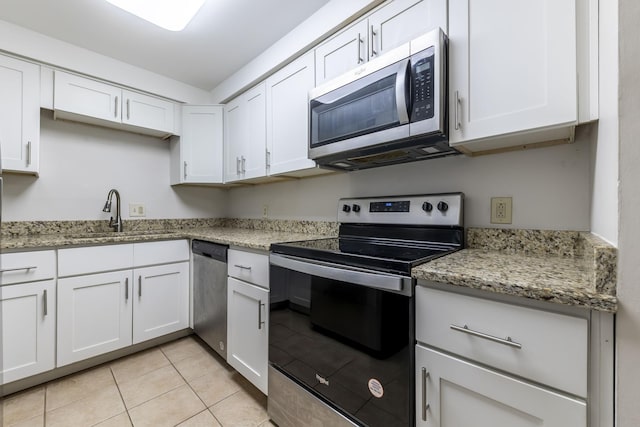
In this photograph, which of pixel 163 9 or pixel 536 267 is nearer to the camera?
pixel 536 267

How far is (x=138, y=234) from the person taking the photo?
2162 millimetres

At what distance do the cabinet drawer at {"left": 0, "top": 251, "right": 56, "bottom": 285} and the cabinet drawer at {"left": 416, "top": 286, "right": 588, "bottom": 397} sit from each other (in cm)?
211

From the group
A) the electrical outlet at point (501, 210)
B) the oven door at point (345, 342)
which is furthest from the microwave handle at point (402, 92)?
the oven door at point (345, 342)

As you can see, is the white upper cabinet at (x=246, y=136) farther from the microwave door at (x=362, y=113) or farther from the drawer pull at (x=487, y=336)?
the drawer pull at (x=487, y=336)

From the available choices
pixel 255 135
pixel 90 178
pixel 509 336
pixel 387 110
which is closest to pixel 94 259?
pixel 90 178

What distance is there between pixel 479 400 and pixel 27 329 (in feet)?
7.57

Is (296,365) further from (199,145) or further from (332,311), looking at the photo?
(199,145)

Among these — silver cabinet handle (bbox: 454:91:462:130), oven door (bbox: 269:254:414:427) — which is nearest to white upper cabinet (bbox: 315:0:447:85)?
silver cabinet handle (bbox: 454:91:462:130)

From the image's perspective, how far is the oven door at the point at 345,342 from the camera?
894 millimetres

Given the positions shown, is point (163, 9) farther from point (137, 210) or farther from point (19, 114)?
point (137, 210)

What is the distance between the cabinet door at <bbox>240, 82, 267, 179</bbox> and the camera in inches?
81.5

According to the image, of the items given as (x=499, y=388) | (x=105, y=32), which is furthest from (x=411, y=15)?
(x=105, y=32)

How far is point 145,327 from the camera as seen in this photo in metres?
2.03

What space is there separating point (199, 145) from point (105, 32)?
0.97m
